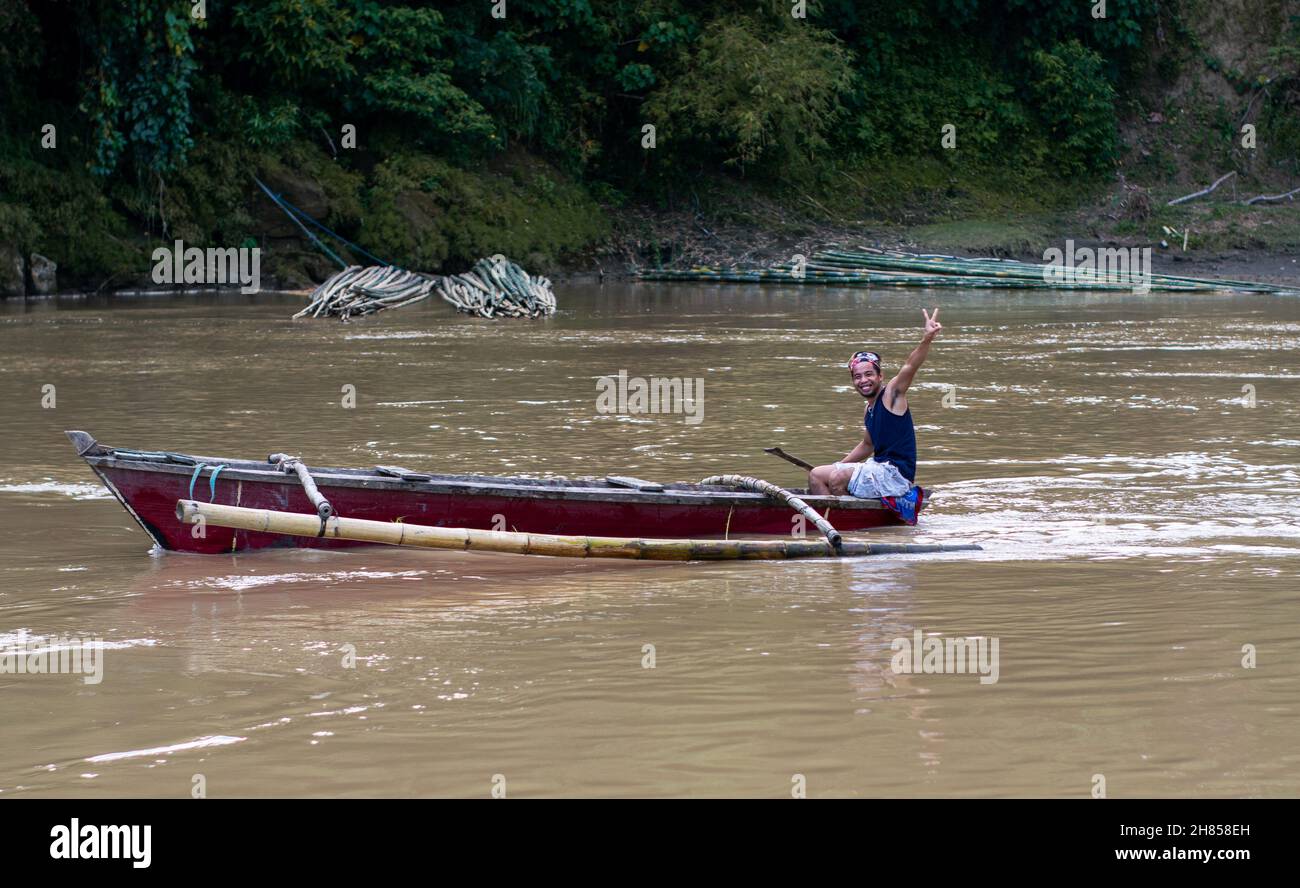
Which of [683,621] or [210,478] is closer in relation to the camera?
[683,621]

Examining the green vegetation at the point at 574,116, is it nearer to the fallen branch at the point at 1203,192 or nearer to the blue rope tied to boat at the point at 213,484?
the fallen branch at the point at 1203,192

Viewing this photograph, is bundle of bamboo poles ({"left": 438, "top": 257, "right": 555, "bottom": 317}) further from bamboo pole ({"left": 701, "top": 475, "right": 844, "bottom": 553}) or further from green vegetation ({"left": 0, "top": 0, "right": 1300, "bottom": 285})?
bamboo pole ({"left": 701, "top": 475, "right": 844, "bottom": 553})

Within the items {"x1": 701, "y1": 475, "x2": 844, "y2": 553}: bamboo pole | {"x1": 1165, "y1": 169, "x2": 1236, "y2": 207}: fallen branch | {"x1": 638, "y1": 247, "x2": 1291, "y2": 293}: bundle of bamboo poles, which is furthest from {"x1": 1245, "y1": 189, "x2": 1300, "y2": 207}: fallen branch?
{"x1": 701, "y1": 475, "x2": 844, "y2": 553}: bamboo pole

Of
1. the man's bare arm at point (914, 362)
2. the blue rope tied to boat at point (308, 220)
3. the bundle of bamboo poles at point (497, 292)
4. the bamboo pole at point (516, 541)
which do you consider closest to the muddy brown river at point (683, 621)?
the bamboo pole at point (516, 541)

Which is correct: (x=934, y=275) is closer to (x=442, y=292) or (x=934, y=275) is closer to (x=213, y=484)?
(x=442, y=292)

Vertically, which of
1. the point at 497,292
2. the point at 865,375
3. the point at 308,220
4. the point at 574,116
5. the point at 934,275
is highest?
the point at 574,116

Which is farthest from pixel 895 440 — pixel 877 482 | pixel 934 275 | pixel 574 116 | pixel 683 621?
pixel 574 116

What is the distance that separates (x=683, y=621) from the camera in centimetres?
670

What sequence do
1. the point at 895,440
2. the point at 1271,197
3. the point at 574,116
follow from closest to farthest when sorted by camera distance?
1. the point at 895,440
2. the point at 574,116
3. the point at 1271,197

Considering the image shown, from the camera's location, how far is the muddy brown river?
194 inches

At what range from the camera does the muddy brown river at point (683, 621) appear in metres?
4.92

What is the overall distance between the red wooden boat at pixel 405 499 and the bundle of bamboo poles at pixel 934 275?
67.4ft

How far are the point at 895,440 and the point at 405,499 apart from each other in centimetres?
271
